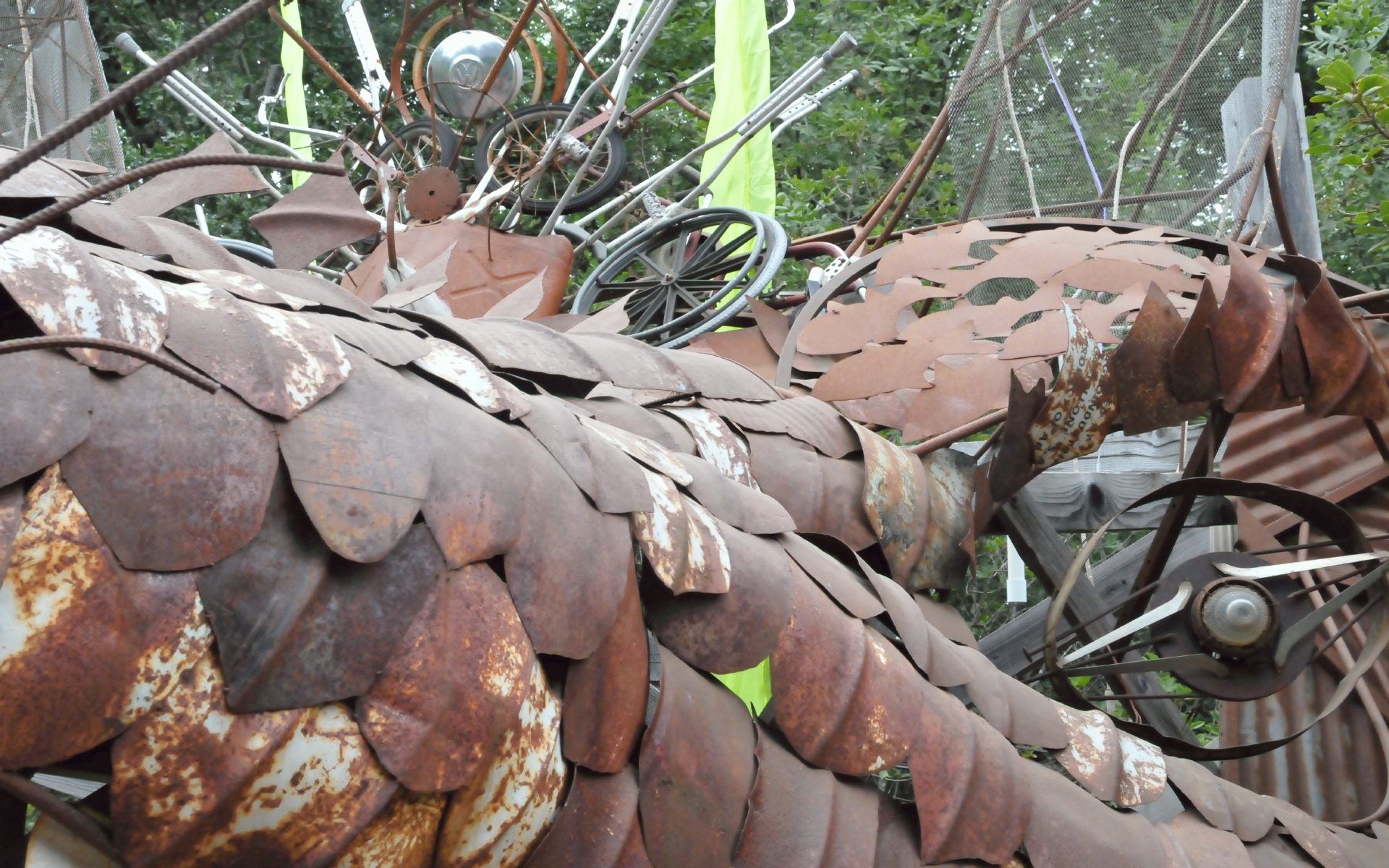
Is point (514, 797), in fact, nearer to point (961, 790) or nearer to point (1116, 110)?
point (961, 790)

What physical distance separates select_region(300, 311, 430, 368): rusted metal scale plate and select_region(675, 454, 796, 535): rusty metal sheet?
14.9 inches

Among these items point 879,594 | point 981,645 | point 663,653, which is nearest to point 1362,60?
point 981,645

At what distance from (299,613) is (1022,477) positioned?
1.89 metres

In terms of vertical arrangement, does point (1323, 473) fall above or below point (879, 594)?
below

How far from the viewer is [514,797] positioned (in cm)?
117

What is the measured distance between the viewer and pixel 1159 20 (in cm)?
431

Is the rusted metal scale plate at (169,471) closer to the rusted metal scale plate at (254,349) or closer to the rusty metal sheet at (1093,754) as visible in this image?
the rusted metal scale plate at (254,349)

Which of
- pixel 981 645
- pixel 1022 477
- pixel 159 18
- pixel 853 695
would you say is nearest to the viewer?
pixel 853 695

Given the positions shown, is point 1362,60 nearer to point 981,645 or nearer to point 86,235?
point 981,645

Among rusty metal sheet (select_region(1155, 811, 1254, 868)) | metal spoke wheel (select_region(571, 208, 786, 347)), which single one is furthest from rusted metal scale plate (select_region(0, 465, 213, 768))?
metal spoke wheel (select_region(571, 208, 786, 347))

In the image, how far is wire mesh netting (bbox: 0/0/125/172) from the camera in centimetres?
426

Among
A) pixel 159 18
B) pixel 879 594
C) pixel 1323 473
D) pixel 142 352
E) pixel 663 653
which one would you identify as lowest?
pixel 159 18

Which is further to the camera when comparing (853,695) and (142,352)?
(853,695)

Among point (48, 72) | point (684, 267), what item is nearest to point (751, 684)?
point (684, 267)
